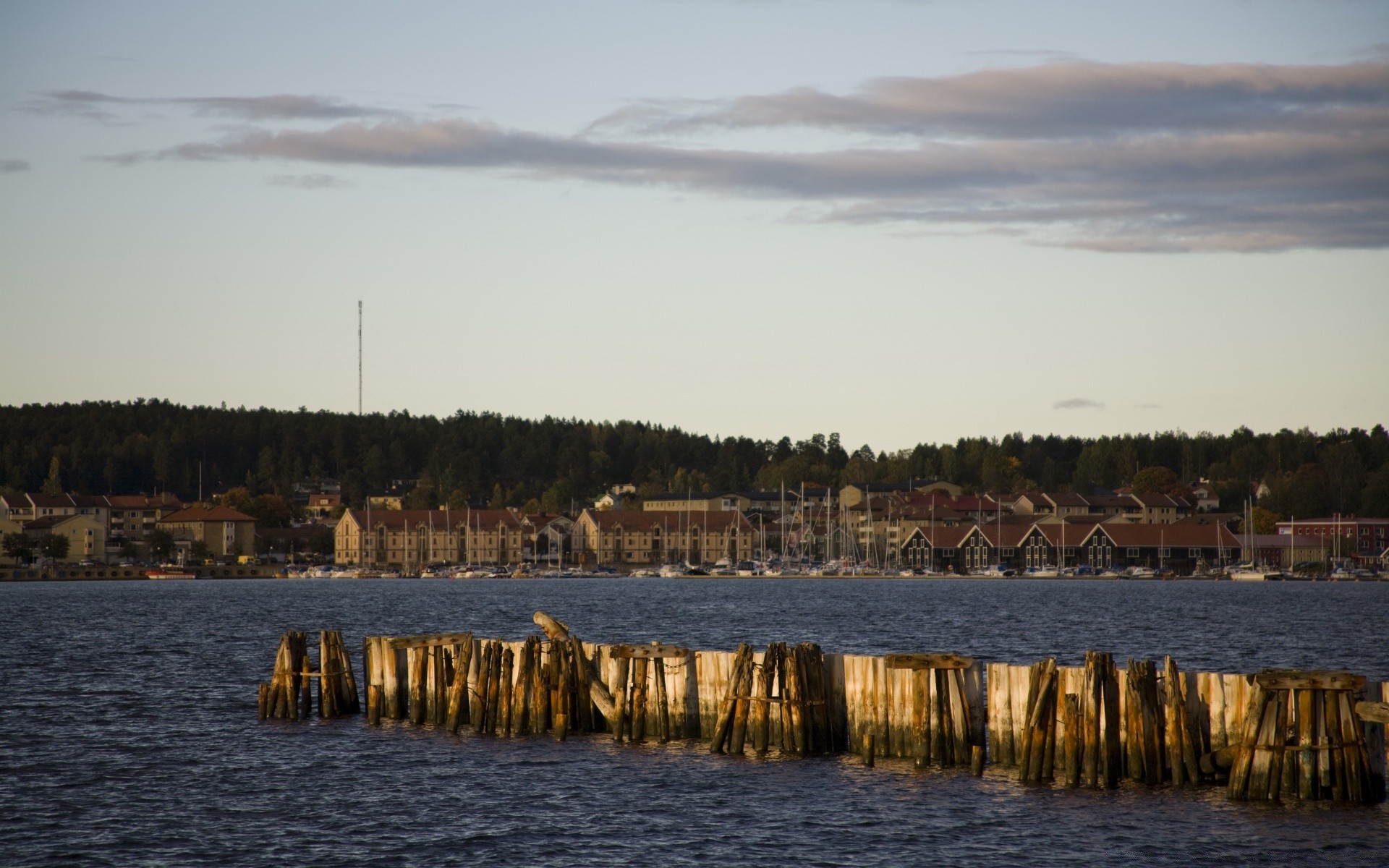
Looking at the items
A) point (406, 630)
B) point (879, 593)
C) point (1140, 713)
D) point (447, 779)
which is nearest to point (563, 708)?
point (447, 779)

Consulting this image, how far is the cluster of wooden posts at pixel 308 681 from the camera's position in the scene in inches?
1551

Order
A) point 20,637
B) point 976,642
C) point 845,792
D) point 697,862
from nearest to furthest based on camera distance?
point 697,862 → point 845,792 → point 976,642 → point 20,637

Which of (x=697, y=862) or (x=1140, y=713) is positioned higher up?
(x=1140, y=713)

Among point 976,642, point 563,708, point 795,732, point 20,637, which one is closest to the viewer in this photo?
point 795,732

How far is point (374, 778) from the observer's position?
31312mm

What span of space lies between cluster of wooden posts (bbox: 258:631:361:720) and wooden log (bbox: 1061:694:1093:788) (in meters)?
19.9

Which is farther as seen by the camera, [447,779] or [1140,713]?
[447,779]

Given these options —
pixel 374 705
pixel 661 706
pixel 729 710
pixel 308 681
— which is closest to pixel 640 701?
pixel 661 706

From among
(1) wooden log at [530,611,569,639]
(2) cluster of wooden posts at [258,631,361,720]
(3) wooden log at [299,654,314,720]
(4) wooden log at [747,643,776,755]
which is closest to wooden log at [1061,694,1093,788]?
(4) wooden log at [747,643,776,755]

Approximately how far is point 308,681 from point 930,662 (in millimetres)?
18533

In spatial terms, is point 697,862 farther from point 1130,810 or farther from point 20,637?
point 20,637

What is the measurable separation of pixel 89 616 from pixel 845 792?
88.3 m

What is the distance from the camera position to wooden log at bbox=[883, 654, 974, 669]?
28219 mm

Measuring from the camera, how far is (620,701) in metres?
33.9
